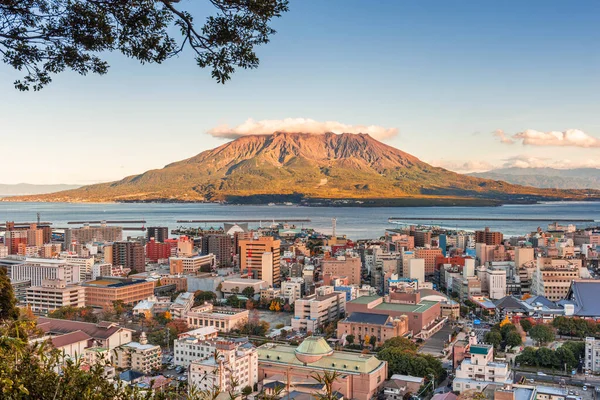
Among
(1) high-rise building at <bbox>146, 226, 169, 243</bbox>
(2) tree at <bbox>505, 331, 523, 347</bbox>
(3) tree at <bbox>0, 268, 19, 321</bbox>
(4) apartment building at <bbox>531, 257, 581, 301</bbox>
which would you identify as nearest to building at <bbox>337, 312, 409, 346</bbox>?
(2) tree at <bbox>505, 331, 523, 347</bbox>

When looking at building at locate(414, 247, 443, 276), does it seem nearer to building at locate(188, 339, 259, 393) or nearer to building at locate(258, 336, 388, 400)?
building at locate(258, 336, 388, 400)

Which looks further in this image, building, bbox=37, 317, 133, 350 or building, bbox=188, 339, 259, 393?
building, bbox=37, 317, 133, 350

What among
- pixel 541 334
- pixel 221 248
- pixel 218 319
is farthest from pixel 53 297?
pixel 541 334

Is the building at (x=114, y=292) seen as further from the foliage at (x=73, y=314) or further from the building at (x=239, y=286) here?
the building at (x=239, y=286)

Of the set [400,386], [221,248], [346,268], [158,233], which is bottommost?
[400,386]

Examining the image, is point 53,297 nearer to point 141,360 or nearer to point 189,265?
point 141,360

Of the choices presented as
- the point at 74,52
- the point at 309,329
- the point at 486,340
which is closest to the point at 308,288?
the point at 309,329

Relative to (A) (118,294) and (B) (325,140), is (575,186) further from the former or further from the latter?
(A) (118,294)
